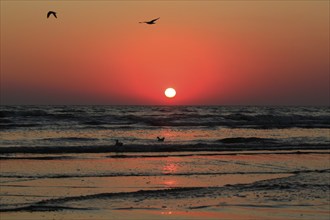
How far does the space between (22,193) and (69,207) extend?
195cm

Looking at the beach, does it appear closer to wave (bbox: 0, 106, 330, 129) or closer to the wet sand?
the wet sand

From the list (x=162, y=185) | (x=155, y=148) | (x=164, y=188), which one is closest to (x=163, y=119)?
(x=155, y=148)

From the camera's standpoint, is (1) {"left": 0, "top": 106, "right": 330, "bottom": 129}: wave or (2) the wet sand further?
(1) {"left": 0, "top": 106, "right": 330, "bottom": 129}: wave

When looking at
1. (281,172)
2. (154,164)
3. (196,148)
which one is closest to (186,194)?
(281,172)

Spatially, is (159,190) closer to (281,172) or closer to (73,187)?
(73,187)

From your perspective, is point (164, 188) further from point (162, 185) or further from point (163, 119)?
point (163, 119)

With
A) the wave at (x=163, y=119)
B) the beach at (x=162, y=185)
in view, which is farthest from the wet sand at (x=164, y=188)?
the wave at (x=163, y=119)

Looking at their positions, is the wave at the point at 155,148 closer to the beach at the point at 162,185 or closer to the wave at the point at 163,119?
the beach at the point at 162,185

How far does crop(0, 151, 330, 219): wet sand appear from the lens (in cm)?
1159

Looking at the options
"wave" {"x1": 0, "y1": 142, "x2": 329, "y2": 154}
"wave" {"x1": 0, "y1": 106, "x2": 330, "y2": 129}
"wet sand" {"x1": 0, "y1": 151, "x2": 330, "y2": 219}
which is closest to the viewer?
"wet sand" {"x1": 0, "y1": 151, "x2": 330, "y2": 219}

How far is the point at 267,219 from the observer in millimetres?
11008

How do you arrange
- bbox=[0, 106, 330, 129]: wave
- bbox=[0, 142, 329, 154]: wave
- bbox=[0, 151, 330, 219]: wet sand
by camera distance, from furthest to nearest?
bbox=[0, 106, 330, 129]: wave → bbox=[0, 142, 329, 154]: wave → bbox=[0, 151, 330, 219]: wet sand

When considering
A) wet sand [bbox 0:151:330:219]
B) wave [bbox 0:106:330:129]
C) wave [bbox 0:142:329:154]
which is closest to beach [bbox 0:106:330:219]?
wet sand [bbox 0:151:330:219]

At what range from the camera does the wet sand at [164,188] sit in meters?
11.6
